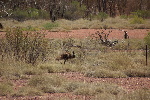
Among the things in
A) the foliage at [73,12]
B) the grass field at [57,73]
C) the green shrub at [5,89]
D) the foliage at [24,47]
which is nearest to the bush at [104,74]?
the grass field at [57,73]

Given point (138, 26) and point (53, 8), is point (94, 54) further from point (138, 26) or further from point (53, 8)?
point (53, 8)

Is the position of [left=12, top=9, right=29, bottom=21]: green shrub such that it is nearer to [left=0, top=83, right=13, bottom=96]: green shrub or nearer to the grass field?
the grass field

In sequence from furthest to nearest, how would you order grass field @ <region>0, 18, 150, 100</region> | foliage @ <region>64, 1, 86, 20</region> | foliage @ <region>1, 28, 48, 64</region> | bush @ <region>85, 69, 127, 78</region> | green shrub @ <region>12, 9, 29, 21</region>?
1. foliage @ <region>64, 1, 86, 20</region>
2. green shrub @ <region>12, 9, 29, 21</region>
3. foliage @ <region>1, 28, 48, 64</region>
4. bush @ <region>85, 69, 127, 78</region>
5. grass field @ <region>0, 18, 150, 100</region>

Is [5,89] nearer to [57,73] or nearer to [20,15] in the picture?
[57,73]

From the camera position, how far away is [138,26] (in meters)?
28.6

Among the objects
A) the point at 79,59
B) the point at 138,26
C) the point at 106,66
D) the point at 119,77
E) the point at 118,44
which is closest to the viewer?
the point at 119,77

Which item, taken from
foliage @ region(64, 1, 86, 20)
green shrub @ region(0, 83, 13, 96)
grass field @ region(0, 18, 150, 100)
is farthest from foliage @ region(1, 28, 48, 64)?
foliage @ region(64, 1, 86, 20)

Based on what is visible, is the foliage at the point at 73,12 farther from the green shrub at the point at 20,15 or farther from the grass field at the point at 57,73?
the grass field at the point at 57,73

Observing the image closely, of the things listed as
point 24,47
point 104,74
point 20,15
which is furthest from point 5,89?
point 20,15

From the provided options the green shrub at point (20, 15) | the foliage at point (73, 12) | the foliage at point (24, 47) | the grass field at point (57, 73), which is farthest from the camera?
the foliage at point (73, 12)

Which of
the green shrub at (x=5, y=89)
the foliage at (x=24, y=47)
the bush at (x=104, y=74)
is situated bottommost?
the bush at (x=104, y=74)

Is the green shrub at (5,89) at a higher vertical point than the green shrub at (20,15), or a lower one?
lower

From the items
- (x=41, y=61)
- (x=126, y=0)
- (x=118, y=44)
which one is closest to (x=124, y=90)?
(x=41, y=61)

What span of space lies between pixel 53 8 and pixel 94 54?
1210 inches
